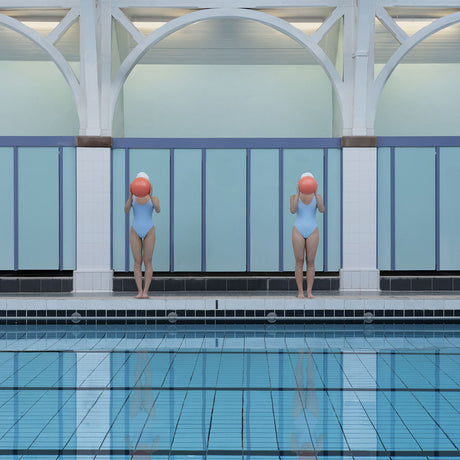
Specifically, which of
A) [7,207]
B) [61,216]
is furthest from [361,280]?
[7,207]

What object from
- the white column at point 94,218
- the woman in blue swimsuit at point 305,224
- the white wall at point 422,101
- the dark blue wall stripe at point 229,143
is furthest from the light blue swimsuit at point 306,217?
the white wall at point 422,101

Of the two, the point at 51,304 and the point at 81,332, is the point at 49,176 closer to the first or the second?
the point at 51,304

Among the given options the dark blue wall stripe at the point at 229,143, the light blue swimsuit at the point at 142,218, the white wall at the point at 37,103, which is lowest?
the light blue swimsuit at the point at 142,218

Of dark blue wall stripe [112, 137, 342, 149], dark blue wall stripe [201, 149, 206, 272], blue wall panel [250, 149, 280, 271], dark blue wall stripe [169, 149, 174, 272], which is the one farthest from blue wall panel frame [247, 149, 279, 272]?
dark blue wall stripe [169, 149, 174, 272]

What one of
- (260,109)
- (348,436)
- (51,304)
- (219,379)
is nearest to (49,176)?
(51,304)

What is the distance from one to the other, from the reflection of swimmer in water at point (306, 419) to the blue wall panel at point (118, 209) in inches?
239

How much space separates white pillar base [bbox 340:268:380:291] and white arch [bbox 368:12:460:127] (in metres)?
2.37

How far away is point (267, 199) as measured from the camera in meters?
11.6

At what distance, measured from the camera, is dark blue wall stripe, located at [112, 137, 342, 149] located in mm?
11445

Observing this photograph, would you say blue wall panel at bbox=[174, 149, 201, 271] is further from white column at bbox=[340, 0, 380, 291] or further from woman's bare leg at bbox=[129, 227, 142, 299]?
white column at bbox=[340, 0, 380, 291]

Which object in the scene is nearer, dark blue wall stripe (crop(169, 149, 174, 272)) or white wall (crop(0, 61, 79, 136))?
dark blue wall stripe (crop(169, 149, 174, 272))

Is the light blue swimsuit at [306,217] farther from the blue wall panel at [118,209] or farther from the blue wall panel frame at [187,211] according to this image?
the blue wall panel at [118,209]

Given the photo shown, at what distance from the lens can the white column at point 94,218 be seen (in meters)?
11.3

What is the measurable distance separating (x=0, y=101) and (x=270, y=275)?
260 inches
